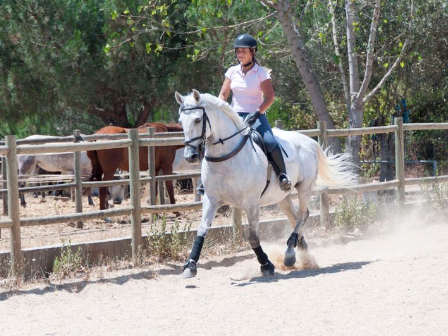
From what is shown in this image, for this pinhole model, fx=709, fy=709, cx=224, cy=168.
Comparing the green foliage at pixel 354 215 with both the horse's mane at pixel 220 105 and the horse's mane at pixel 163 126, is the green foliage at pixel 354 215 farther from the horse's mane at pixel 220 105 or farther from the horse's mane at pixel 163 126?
the horse's mane at pixel 163 126

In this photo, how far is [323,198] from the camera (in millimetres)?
10094

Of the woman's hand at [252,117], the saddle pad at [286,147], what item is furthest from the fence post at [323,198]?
the woman's hand at [252,117]

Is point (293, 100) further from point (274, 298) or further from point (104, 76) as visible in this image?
point (274, 298)

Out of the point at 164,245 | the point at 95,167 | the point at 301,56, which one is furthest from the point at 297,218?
the point at 95,167

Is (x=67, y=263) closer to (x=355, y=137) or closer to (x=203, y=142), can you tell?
(x=203, y=142)

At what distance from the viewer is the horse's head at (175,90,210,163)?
6.45 meters

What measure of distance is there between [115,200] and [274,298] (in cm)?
837

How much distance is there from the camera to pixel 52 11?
16.3 metres

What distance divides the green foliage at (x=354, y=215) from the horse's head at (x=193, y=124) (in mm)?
4017

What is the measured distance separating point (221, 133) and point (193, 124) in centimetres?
47

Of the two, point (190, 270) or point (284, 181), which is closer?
point (190, 270)

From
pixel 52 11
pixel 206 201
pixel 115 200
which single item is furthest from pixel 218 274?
pixel 52 11

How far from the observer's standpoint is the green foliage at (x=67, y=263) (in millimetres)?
7258

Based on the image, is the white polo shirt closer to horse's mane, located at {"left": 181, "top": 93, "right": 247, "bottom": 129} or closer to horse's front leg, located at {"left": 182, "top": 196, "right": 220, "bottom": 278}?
horse's mane, located at {"left": 181, "top": 93, "right": 247, "bottom": 129}
